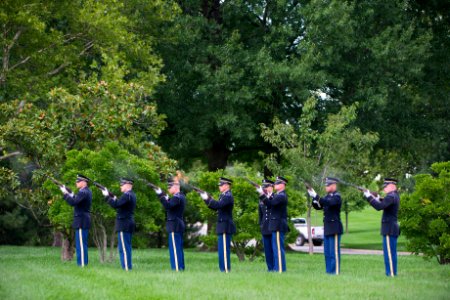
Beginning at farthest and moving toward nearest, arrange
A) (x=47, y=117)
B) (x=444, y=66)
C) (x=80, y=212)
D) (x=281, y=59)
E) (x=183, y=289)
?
(x=444, y=66) → (x=281, y=59) → (x=47, y=117) → (x=80, y=212) → (x=183, y=289)

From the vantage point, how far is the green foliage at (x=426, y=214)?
22344 mm

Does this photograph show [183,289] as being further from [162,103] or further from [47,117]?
[162,103]

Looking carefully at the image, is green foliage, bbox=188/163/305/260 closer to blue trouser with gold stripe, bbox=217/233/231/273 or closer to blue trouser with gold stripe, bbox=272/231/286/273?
blue trouser with gold stripe, bbox=217/233/231/273

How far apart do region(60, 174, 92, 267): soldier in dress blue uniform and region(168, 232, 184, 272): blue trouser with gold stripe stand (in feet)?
6.22

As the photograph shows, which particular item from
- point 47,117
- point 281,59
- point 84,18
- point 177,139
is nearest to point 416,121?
point 281,59

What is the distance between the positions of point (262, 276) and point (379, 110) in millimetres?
18761

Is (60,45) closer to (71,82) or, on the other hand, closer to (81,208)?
(71,82)

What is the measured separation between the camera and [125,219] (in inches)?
779

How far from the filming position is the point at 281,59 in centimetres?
3478

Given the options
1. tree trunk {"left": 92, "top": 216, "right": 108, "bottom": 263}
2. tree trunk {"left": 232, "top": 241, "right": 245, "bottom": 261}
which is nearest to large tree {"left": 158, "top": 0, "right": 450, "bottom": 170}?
tree trunk {"left": 232, "top": 241, "right": 245, "bottom": 261}

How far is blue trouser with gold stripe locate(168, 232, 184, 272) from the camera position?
64.7ft

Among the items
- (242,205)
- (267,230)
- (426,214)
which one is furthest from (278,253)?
(242,205)

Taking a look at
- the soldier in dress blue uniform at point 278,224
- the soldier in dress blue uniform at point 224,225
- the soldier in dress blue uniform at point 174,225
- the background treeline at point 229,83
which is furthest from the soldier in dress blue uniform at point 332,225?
the background treeline at point 229,83

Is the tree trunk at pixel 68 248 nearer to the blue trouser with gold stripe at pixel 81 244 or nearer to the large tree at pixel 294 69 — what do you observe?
the blue trouser with gold stripe at pixel 81 244
